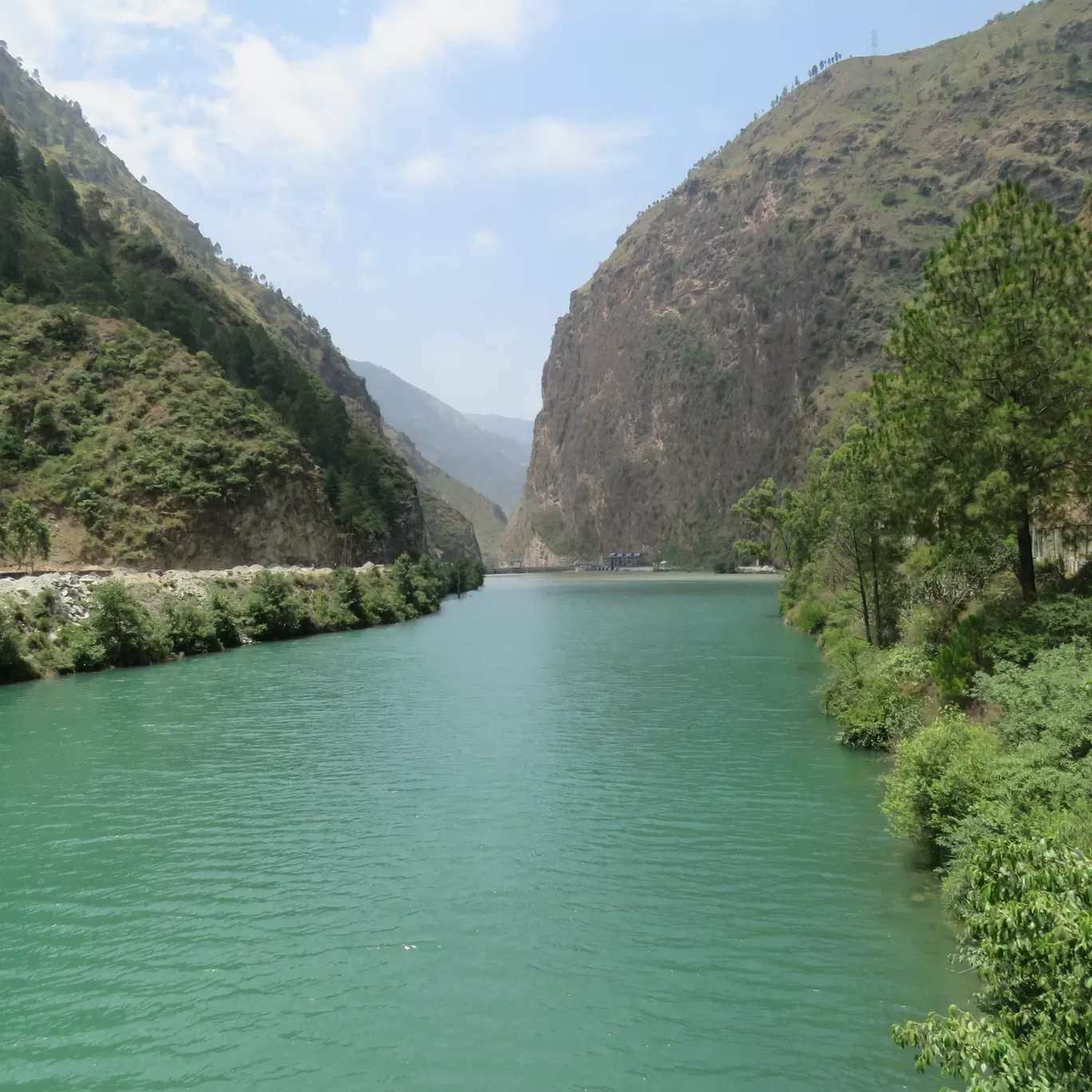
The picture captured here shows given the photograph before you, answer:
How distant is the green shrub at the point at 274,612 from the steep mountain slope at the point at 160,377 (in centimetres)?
1820

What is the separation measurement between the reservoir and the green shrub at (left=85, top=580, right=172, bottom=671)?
55.1 feet

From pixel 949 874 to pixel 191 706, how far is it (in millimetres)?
29519

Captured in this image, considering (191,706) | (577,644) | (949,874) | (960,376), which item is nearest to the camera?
(949,874)

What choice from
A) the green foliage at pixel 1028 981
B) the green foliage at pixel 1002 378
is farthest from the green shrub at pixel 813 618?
the green foliage at pixel 1028 981

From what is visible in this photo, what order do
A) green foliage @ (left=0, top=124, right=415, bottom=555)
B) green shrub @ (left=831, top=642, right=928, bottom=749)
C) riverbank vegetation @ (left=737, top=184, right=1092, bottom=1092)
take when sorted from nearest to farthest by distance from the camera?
riverbank vegetation @ (left=737, top=184, right=1092, bottom=1092)
green shrub @ (left=831, top=642, right=928, bottom=749)
green foliage @ (left=0, top=124, right=415, bottom=555)

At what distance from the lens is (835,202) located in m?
198

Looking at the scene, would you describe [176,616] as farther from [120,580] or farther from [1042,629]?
[1042,629]

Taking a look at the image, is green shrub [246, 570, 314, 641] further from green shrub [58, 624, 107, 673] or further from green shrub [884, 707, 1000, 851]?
green shrub [884, 707, 1000, 851]

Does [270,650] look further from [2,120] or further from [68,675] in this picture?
[2,120]

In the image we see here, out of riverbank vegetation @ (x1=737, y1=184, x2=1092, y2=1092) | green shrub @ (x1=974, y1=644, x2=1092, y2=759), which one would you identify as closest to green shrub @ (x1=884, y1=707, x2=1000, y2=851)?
riverbank vegetation @ (x1=737, y1=184, x2=1092, y2=1092)

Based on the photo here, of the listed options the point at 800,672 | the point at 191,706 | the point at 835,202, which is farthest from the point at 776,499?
the point at 191,706

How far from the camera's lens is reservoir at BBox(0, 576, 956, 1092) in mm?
9875

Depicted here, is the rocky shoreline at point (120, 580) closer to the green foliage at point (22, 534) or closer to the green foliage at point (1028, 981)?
the green foliage at point (22, 534)

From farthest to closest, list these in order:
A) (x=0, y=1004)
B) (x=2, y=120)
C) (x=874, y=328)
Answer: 1. (x=874, y=328)
2. (x=2, y=120)
3. (x=0, y=1004)
